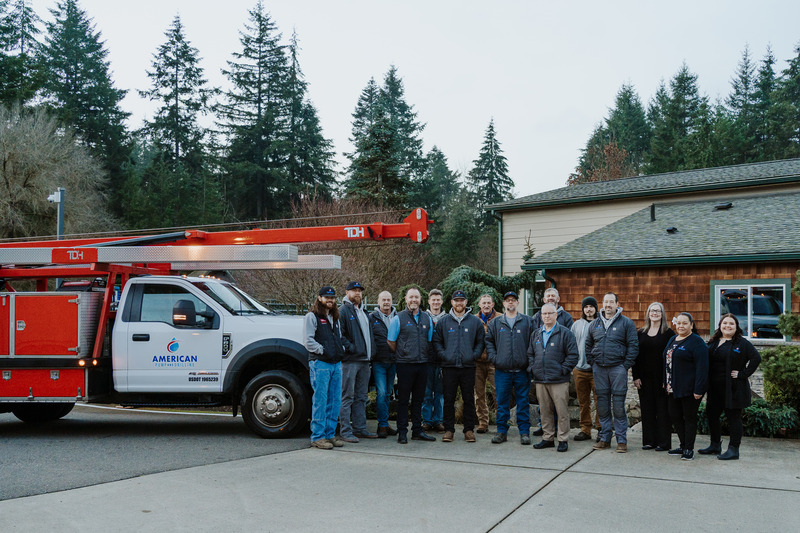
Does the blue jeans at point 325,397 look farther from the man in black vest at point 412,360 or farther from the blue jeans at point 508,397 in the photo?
the blue jeans at point 508,397

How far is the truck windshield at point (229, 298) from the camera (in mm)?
9211

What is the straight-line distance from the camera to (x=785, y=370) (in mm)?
8594

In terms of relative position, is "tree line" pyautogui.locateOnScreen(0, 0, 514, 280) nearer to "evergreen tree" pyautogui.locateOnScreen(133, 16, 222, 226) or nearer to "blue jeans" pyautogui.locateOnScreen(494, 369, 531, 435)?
"evergreen tree" pyautogui.locateOnScreen(133, 16, 222, 226)

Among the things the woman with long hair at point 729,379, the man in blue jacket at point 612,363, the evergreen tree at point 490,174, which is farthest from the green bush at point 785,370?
the evergreen tree at point 490,174

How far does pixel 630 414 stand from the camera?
10898mm

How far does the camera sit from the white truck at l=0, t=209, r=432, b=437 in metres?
8.78

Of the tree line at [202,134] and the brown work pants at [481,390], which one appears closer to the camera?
the brown work pants at [481,390]

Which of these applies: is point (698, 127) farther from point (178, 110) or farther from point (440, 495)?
point (440, 495)

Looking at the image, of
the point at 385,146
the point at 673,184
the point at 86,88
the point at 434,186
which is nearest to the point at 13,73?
the point at 86,88

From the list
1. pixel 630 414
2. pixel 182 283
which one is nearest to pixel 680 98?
pixel 630 414

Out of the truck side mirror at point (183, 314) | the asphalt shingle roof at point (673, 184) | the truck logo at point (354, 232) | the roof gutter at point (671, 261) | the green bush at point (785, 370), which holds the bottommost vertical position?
the green bush at point (785, 370)

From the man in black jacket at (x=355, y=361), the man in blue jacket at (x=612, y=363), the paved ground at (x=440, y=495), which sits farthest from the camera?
the man in black jacket at (x=355, y=361)

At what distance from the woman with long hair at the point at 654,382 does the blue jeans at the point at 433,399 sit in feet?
8.13

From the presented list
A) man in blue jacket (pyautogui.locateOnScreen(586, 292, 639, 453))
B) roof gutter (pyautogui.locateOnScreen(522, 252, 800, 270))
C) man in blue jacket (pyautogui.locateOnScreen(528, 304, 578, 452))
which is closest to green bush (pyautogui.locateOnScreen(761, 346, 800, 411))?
man in blue jacket (pyautogui.locateOnScreen(586, 292, 639, 453))
